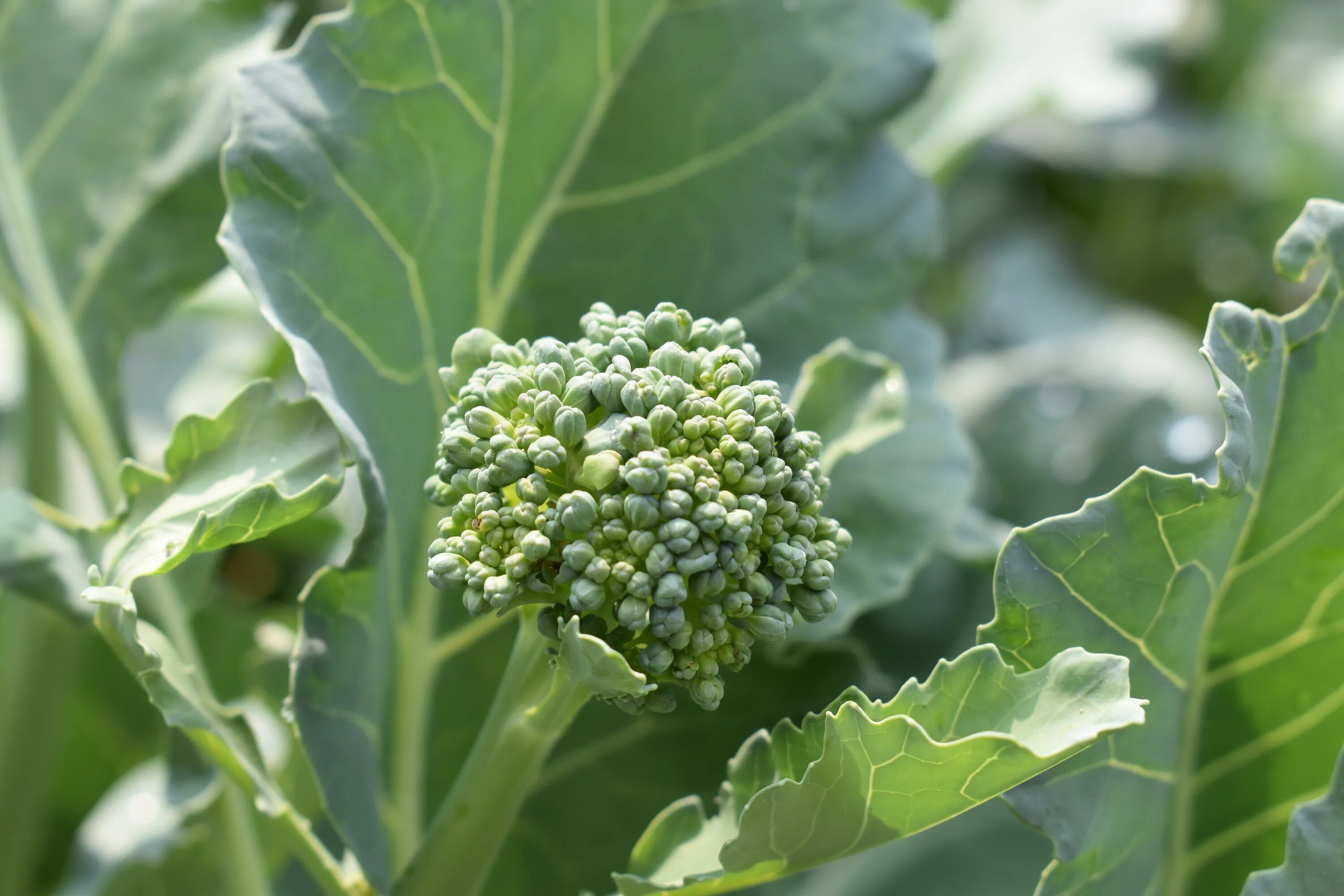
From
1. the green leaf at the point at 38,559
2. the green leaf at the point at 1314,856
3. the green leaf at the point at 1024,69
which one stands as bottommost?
the green leaf at the point at 1314,856

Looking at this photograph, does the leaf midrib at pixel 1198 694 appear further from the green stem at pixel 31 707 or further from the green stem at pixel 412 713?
the green stem at pixel 31 707

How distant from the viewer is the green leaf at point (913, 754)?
2.29 feet

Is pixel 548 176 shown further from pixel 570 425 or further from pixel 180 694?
pixel 180 694

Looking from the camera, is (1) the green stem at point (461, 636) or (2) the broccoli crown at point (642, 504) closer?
(2) the broccoli crown at point (642, 504)

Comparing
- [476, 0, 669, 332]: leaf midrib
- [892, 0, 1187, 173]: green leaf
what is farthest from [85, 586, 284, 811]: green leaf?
[892, 0, 1187, 173]: green leaf

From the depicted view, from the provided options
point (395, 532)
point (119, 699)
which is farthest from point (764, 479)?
point (119, 699)

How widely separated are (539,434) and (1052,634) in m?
0.38

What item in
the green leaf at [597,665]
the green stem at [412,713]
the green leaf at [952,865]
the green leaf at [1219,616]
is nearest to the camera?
the green leaf at [597,665]

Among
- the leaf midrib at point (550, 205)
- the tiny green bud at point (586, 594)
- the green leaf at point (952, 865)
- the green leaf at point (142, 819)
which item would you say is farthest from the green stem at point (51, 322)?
the green leaf at point (952, 865)

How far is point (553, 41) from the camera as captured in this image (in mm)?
1070

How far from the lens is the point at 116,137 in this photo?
1.28 metres

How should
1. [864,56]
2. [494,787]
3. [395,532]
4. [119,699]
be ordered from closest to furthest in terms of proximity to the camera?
1. [494,787]
2. [395,532]
3. [864,56]
4. [119,699]

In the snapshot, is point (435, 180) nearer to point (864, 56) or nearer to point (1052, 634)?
point (864, 56)

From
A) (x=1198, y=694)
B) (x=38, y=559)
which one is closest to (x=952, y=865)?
(x=1198, y=694)
